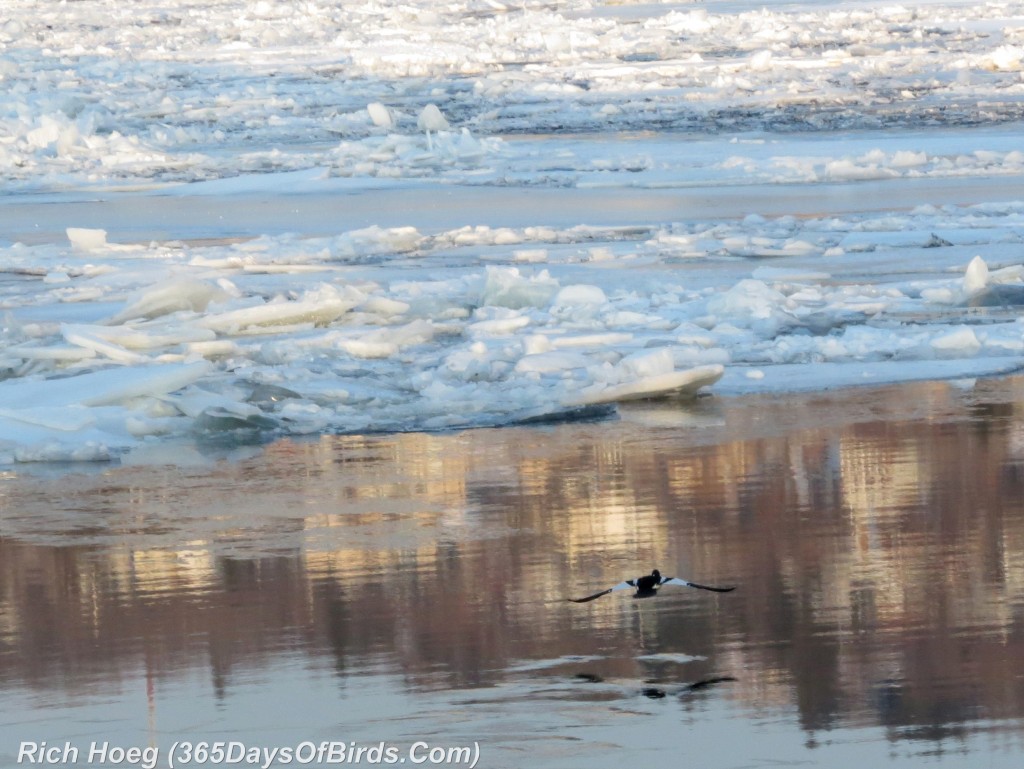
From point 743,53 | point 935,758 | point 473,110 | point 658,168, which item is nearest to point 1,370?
point 935,758

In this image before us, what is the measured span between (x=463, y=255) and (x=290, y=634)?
8.26 metres

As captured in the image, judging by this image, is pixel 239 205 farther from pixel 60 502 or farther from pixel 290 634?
pixel 290 634

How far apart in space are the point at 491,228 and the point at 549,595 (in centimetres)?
927

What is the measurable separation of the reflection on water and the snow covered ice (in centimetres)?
96

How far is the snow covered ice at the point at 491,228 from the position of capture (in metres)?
8.61

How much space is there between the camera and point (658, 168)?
18281 millimetres

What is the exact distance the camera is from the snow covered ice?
28.2 feet

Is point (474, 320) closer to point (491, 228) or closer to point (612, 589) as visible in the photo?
point (491, 228)

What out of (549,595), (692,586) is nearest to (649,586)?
(692,586)

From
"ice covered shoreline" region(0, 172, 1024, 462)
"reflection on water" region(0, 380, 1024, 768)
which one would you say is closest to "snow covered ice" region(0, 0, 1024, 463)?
"ice covered shoreline" region(0, 172, 1024, 462)

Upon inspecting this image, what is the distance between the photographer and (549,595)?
5422 mm

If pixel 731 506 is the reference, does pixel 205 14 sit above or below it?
above

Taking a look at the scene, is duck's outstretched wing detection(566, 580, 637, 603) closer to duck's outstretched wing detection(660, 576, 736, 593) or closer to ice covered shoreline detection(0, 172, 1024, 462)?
duck's outstretched wing detection(660, 576, 736, 593)

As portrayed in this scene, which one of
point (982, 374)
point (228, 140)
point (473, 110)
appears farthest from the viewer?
point (473, 110)
